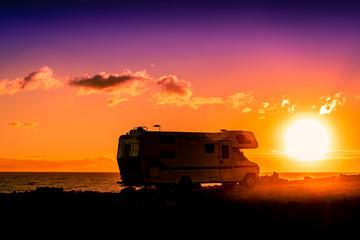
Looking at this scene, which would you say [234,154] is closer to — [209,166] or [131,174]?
[209,166]

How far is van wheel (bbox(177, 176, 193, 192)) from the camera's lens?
22.7 meters

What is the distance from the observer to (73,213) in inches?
652

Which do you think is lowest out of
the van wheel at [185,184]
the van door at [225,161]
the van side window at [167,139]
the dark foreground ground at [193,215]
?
the dark foreground ground at [193,215]

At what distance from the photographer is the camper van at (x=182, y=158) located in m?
22.0

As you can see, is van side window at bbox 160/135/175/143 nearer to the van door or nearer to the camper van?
the camper van

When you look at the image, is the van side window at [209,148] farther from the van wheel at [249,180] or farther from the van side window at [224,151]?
the van wheel at [249,180]

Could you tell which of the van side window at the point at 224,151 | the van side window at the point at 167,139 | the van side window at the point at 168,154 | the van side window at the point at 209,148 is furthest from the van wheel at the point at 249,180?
the van side window at the point at 167,139

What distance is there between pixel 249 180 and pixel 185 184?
4.32 metres

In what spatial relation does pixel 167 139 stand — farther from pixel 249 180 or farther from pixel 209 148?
pixel 249 180

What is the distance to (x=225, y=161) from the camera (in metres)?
24.1

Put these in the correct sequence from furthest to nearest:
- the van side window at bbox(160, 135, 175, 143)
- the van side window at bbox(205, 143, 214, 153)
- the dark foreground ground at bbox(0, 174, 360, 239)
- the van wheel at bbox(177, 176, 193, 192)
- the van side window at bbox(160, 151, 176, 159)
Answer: the van side window at bbox(205, 143, 214, 153) → the van wheel at bbox(177, 176, 193, 192) → the van side window at bbox(160, 135, 175, 143) → the van side window at bbox(160, 151, 176, 159) → the dark foreground ground at bbox(0, 174, 360, 239)

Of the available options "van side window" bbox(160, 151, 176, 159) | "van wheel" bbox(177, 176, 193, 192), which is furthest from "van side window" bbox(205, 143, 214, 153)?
"van side window" bbox(160, 151, 176, 159)

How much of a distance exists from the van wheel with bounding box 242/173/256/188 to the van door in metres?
1.16

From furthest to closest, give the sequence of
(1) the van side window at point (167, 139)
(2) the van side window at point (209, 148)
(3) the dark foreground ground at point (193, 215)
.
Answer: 1. (2) the van side window at point (209, 148)
2. (1) the van side window at point (167, 139)
3. (3) the dark foreground ground at point (193, 215)
